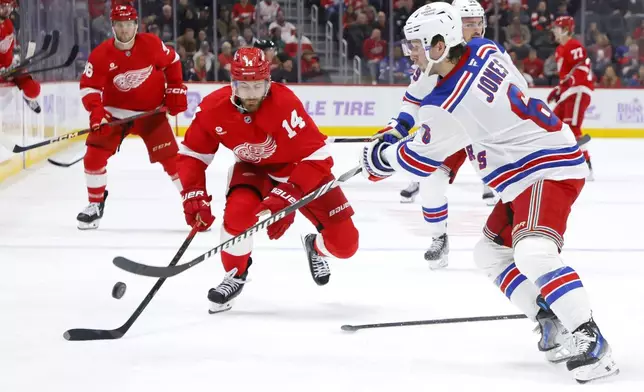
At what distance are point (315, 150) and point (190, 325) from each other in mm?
756

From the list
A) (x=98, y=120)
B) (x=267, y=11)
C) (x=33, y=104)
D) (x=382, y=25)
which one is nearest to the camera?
(x=98, y=120)

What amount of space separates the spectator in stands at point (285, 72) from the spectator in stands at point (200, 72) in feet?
2.23

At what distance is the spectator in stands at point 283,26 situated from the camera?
37.2 feet

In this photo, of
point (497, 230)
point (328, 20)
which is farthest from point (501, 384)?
point (328, 20)

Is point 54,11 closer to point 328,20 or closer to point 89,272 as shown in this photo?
point 328,20

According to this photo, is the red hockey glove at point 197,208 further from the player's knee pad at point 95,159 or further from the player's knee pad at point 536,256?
the player's knee pad at point 95,159

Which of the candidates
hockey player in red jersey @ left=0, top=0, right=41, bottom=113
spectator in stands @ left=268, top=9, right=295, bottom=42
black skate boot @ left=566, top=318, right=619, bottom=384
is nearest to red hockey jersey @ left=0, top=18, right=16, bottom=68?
hockey player in red jersey @ left=0, top=0, right=41, bottom=113

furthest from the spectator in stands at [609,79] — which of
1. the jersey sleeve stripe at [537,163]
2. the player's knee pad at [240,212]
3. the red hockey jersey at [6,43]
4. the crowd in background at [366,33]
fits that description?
the jersey sleeve stripe at [537,163]

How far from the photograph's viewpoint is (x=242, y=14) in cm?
1137

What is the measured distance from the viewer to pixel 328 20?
11.6 metres

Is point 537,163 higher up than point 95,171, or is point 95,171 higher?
point 537,163

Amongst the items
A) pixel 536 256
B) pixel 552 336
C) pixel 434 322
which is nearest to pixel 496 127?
pixel 536 256

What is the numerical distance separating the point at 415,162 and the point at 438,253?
60.4 inches

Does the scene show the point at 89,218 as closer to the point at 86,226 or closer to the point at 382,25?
the point at 86,226
